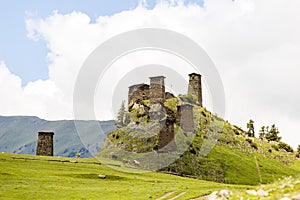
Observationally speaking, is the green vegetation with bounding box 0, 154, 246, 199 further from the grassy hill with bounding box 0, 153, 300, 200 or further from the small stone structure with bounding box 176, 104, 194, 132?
the small stone structure with bounding box 176, 104, 194, 132

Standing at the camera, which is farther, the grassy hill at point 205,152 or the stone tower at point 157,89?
the stone tower at point 157,89

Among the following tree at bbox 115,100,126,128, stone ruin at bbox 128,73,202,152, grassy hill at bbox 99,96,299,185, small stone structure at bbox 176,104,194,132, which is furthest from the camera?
tree at bbox 115,100,126,128

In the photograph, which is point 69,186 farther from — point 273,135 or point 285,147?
point 273,135

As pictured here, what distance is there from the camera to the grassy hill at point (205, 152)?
274 ft

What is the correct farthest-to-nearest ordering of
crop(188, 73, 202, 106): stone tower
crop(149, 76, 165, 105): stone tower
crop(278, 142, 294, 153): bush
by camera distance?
1. crop(188, 73, 202, 106): stone tower
2. crop(278, 142, 294, 153): bush
3. crop(149, 76, 165, 105): stone tower

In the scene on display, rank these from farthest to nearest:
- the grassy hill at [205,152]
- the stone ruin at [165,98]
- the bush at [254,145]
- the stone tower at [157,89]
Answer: the stone tower at [157,89]
the bush at [254,145]
the stone ruin at [165,98]
the grassy hill at [205,152]

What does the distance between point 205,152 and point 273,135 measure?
6789 centimetres

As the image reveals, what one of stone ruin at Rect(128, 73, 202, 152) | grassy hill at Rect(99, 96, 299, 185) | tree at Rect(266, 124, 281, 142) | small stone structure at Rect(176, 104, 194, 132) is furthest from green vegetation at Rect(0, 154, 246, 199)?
tree at Rect(266, 124, 281, 142)

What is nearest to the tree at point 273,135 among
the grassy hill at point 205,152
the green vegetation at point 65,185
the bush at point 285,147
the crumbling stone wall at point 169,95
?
the bush at point 285,147

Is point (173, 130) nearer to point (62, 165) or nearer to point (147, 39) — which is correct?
point (147, 39)

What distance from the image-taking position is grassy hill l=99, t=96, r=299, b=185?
8362cm

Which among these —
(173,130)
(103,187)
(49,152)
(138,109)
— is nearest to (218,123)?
(138,109)

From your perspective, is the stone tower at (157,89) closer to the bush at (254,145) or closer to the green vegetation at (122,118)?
the green vegetation at (122,118)

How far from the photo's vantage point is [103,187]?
46062mm
